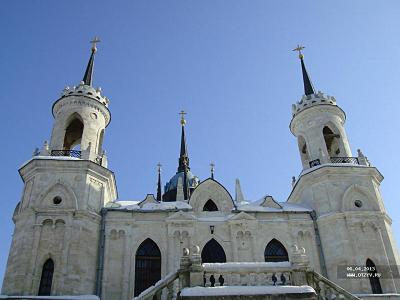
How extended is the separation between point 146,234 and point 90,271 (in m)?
3.09

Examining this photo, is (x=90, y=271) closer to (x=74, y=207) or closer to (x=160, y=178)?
(x=74, y=207)

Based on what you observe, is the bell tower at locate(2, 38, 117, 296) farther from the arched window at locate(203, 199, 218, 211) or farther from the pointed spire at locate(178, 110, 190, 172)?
the pointed spire at locate(178, 110, 190, 172)

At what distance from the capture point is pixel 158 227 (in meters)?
20.5

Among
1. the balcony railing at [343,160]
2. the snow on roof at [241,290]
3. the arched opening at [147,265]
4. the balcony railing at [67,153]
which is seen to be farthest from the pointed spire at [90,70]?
the snow on roof at [241,290]

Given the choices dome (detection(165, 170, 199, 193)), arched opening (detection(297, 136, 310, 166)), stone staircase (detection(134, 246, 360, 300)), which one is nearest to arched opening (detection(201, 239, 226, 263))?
stone staircase (detection(134, 246, 360, 300))

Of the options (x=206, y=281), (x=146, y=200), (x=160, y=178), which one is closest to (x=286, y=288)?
(x=206, y=281)

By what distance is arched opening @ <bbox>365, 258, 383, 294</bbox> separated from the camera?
18.6m

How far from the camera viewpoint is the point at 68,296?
56.1 ft

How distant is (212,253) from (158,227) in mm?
2850

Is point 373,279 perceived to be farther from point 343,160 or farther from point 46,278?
point 46,278

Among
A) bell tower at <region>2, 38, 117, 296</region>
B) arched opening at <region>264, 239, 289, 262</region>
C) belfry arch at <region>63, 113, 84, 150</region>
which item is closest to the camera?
bell tower at <region>2, 38, 117, 296</region>

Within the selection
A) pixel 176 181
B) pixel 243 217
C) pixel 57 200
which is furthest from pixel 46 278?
pixel 176 181

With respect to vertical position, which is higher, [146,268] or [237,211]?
[237,211]

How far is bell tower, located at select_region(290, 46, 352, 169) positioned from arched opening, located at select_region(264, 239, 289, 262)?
520 centimetres
